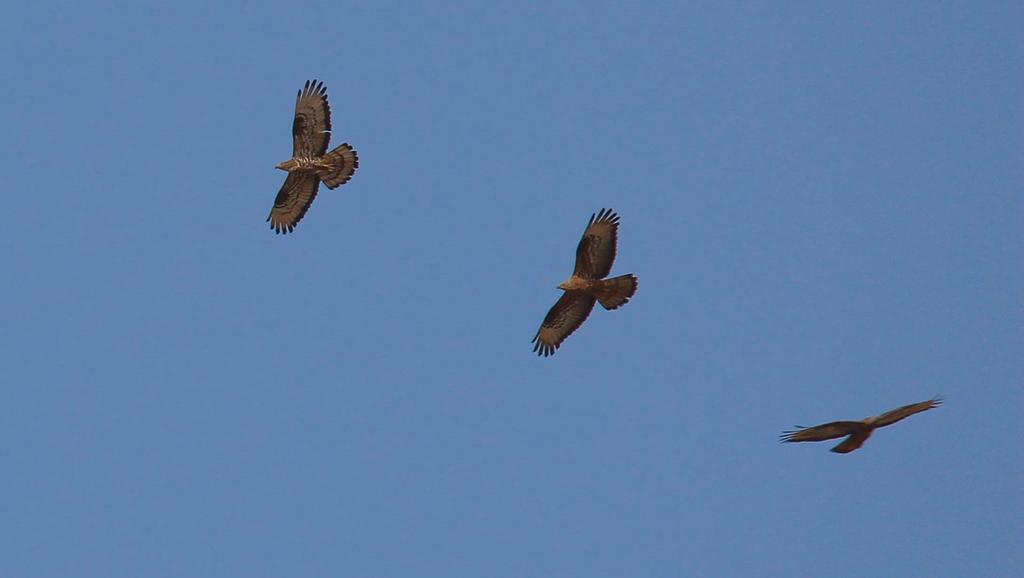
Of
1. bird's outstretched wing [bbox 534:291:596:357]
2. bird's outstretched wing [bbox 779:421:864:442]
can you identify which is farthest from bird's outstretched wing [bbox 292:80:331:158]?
bird's outstretched wing [bbox 779:421:864:442]

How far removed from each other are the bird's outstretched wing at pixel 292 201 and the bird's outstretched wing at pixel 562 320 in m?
5.01

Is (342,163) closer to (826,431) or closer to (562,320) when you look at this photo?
(562,320)

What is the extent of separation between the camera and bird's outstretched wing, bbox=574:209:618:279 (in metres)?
24.9

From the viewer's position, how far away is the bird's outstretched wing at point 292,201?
28.5 meters

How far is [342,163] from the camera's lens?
90.6 ft

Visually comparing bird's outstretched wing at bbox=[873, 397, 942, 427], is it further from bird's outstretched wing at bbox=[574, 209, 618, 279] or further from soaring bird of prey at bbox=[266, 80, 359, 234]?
soaring bird of prey at bbox=[266, 80, 359, 234]

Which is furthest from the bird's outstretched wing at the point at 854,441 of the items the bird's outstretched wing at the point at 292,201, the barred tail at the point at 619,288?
the bird's outstretched wing at the point at 292,201

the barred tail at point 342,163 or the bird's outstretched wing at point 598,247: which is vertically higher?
the barred tail at point 342,163

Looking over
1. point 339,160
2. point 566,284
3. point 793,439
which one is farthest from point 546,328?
point 793,439

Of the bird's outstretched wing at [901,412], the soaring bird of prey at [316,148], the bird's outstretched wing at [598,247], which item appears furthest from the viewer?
the soaring bird of prey at [316,148]

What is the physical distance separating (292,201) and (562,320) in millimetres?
5662

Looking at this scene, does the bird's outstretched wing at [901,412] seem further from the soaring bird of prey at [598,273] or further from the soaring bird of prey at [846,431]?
the soaring bird of prey at [598,273]

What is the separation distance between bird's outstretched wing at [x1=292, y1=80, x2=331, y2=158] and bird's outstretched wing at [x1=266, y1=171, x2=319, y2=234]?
2.53 feet

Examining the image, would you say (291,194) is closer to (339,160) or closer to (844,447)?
(339,160)
